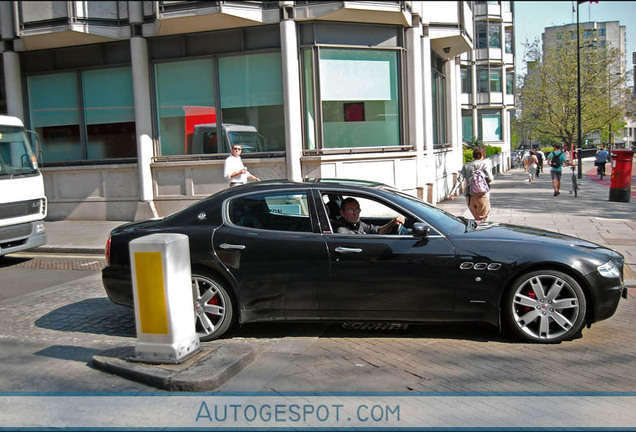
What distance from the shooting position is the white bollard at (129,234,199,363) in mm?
5047

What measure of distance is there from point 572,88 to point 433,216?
41751 mm

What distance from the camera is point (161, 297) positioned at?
5.08 metres

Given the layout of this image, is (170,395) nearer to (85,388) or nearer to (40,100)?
(85,388)

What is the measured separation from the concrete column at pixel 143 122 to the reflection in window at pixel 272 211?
10.2m

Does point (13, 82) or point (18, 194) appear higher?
point (13, 82)

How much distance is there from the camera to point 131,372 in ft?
16.4

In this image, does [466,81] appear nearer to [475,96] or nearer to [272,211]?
[475,96]

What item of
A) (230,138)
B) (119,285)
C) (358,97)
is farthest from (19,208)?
(358,97)

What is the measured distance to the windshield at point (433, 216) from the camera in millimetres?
6023

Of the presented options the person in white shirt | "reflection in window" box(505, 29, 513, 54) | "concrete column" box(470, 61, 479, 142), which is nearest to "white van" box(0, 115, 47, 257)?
the person in white shirt

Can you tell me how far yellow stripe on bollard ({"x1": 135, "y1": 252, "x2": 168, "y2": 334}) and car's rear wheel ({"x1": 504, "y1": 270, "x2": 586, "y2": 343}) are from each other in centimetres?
303

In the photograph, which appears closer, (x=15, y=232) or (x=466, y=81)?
(x=15, y=232)

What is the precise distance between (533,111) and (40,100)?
38037 millimetres

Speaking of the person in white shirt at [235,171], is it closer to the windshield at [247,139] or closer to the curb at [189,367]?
the windshield at [247,139]
